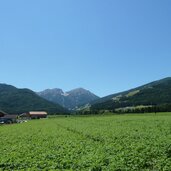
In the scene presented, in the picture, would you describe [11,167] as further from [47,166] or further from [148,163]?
[148,163]

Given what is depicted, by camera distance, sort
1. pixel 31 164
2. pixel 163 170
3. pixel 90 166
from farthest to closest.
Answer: pixel 31 164 → pixel 90 166 → pixel 163 170

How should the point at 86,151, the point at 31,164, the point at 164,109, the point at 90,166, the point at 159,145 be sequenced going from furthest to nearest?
the point at 164,109, the point at 159,145, the point at 86,151, the point at 31,164, the point at 90,166

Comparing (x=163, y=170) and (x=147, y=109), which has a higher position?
(x=147, y=109)

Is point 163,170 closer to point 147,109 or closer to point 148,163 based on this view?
point 148,163

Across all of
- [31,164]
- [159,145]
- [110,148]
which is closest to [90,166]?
[31,164]

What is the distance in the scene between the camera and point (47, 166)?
16344 millimetres

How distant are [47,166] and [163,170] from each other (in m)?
6.00

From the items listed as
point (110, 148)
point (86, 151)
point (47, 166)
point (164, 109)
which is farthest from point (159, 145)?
point (164, 109)

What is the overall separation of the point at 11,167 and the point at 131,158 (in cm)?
686

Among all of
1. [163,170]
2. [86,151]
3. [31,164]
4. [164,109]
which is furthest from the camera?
[164,109]

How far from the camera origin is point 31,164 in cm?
1712

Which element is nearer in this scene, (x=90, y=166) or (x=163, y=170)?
(x=163, y=170)

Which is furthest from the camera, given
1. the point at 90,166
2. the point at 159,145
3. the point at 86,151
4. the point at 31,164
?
the point at 159,145

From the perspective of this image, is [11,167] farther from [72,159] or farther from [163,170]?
[163,170]
